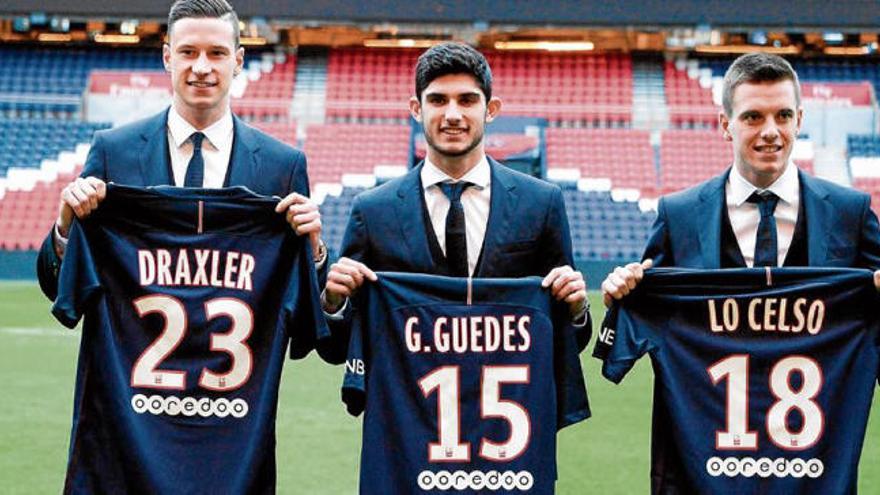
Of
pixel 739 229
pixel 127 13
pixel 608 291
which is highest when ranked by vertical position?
pixel 127 13

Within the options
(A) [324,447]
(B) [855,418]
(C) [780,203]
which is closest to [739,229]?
(C) [780,203]

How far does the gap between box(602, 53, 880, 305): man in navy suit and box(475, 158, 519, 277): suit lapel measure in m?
0.36

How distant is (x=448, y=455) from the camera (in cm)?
304

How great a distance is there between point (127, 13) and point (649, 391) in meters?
14.8

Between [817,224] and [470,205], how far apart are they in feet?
3.35

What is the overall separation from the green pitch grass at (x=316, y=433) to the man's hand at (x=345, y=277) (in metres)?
2.07

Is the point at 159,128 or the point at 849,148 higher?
the point at 849,148

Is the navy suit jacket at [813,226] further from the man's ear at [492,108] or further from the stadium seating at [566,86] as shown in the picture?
the stadium seating at [566,86]

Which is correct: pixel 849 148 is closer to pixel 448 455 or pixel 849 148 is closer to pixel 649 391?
pixel 649 391

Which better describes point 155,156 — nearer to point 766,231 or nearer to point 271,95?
point 766,231

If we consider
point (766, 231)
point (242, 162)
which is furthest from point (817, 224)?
point (242, 162)

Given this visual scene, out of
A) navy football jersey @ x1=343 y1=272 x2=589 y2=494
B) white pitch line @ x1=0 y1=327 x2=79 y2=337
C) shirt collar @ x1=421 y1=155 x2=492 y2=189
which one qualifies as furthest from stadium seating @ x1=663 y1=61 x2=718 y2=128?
navy football jersey @ x1=343 y1=272 x2=589 y2=494

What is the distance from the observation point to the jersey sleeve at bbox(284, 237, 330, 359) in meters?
3.05

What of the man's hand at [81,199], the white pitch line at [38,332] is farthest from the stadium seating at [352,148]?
the man's hand at [81,199]
